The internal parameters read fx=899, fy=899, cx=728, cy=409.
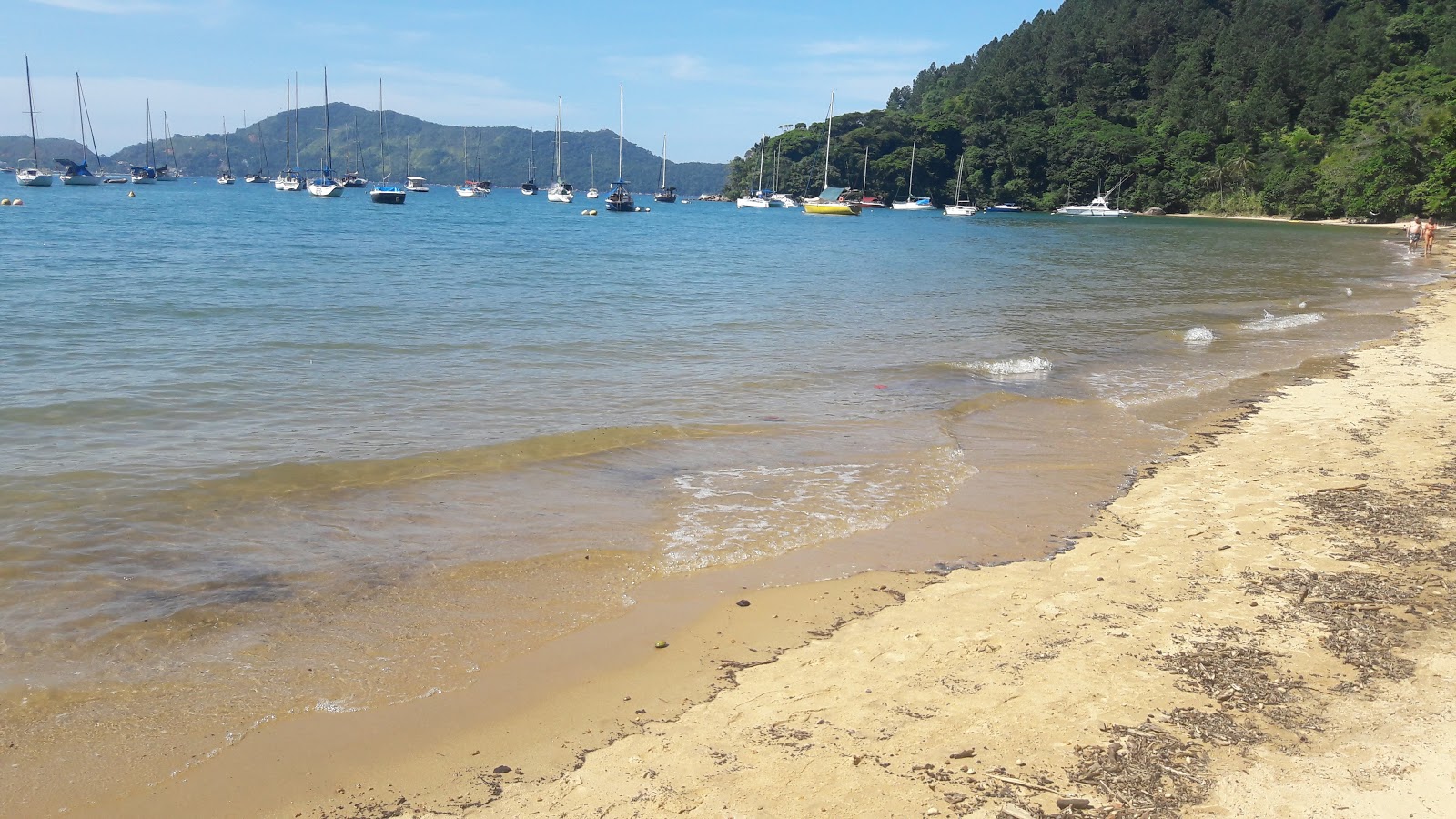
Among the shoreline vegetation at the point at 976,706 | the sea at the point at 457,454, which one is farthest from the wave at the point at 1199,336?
the shoreline vegetation at the point at 976,706

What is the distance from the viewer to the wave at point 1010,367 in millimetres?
15773

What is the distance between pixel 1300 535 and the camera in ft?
23.3

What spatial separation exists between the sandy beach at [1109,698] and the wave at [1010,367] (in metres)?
8.16

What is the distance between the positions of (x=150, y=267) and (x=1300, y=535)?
29601mm

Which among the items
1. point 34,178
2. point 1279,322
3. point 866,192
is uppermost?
point 866,192

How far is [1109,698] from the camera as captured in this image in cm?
463

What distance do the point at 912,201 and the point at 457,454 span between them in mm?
137906

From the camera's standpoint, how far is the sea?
18.1ft

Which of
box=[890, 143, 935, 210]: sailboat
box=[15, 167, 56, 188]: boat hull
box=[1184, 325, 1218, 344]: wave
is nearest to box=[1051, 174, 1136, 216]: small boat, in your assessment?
box=[890, 143, 935, 210]: sailboat

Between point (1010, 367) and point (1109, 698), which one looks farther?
point (1010, 367)

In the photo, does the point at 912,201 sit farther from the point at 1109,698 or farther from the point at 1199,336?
the point at 1109,698

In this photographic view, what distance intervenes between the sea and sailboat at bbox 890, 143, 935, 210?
115 m

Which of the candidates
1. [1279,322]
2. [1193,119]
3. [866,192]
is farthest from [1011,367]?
[866,192]

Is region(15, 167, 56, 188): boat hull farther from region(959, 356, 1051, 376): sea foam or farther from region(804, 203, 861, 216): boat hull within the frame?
region(959, 356, 1051, 376): sea foam
